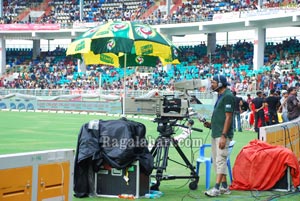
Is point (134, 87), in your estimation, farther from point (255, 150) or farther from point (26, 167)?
point (26, 167)

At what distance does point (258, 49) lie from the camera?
4428 cm

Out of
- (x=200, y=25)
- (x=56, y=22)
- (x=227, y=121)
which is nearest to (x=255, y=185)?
(x=227, y=121)

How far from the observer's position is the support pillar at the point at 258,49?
144 feet

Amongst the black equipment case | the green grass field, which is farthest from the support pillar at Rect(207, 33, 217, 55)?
the black equipment case

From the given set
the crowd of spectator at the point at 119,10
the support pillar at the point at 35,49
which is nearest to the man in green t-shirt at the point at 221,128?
the crowd of spectator at the point at 119,10

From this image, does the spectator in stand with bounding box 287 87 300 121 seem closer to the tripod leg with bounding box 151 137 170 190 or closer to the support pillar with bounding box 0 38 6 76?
the tripod leg with bounding box 151 137 170 190

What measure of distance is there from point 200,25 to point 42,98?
15020mm

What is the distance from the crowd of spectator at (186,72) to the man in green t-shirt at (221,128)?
25.3 metres

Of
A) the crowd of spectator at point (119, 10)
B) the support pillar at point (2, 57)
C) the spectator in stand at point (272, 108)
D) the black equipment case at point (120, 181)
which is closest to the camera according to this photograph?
the black equipment case at point (120, 181)

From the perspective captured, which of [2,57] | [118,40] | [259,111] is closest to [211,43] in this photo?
[2,57]

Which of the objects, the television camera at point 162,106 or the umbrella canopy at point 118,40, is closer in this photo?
the television camera at point 162,106

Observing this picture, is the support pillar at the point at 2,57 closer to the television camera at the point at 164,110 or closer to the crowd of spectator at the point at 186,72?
the crowd of spectator at the point at 186,72

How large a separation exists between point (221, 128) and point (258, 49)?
3550cm

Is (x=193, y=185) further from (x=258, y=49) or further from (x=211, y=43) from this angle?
(x=211, y=43)
